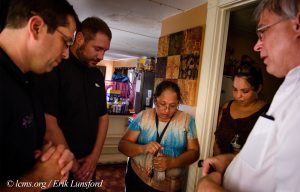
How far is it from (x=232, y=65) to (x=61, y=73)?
209cm

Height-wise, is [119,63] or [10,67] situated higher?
[119,63]

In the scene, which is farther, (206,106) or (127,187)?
(206,106)

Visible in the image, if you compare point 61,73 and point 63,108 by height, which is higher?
point 61,73

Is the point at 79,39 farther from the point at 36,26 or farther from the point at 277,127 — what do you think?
the point at 277,127

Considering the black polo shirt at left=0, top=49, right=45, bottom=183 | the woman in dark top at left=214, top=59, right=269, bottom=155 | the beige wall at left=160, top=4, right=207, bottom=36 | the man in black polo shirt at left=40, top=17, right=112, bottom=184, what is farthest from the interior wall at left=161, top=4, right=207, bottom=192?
the black polo shirt at left=0, top=49, right=45, bottom=183

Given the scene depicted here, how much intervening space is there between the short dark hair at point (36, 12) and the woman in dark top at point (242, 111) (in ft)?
4.90

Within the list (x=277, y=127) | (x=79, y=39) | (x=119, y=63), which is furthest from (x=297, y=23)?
(x=119, y=63)

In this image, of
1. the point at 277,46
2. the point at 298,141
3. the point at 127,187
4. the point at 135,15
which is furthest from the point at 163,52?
the point at 298,141

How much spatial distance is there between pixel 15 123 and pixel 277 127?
0.82 metres

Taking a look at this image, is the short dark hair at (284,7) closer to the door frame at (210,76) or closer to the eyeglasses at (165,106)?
the eyeglasses at (165,106)

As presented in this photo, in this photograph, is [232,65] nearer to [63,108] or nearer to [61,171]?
[63,108]

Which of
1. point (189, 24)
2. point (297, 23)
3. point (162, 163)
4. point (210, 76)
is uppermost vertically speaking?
point (189, 24)

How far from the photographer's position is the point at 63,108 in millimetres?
1364

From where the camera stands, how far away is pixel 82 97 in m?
1.43
